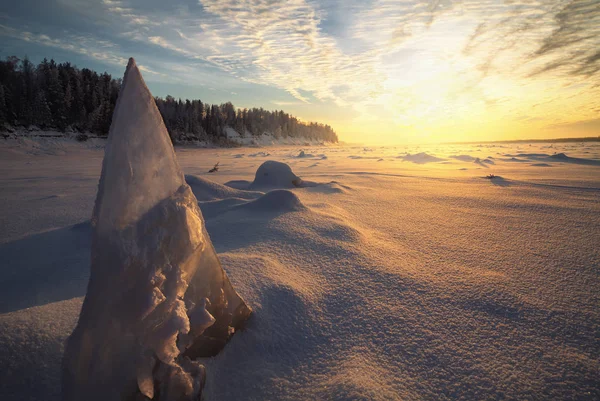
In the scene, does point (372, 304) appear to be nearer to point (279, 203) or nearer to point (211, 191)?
point (279, 203)

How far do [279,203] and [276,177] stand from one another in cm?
205

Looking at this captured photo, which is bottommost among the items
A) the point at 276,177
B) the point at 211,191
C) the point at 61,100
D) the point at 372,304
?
the point at 372,304

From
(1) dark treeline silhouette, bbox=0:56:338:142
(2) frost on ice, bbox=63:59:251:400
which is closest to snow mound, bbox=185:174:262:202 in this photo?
(2) frost on ice, bbox=63:59:251:400

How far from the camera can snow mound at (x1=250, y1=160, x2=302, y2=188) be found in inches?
173

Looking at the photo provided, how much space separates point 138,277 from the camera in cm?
71

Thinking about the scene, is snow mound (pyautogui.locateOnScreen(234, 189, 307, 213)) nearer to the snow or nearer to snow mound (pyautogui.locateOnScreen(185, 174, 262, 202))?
the snow

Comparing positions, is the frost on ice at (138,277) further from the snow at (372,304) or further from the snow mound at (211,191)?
the snow mound at (211,191)

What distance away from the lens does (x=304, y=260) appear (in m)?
1.54

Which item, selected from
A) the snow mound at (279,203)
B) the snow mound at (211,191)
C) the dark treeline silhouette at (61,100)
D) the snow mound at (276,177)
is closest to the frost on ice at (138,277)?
the snow mound at (279,203)

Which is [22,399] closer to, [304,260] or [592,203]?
[304,260]

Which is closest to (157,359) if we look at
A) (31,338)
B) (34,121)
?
(31,338)

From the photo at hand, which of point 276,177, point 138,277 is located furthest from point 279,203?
point 276,177

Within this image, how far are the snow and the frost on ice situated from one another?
60 mm

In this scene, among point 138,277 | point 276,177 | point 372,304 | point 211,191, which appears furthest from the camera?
point 276,177
